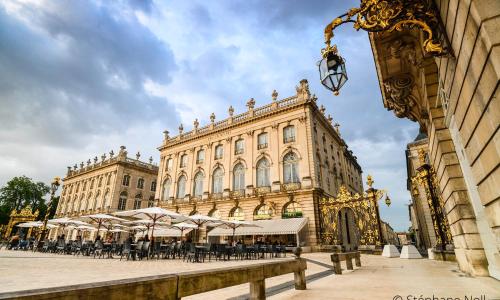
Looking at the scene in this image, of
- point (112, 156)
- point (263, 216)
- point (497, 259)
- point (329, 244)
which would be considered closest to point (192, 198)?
point (263, 216)

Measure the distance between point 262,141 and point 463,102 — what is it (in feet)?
76.9

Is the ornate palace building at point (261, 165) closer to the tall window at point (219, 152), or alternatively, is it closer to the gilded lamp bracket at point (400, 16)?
the tall window at point (219, 152)

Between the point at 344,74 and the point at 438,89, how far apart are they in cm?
299

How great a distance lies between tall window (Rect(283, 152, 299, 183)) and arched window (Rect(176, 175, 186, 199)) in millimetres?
13847

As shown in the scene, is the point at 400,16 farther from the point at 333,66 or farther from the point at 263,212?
the point at 263,212

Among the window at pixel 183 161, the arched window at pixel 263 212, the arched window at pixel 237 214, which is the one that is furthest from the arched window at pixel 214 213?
the window at pixel 183 161

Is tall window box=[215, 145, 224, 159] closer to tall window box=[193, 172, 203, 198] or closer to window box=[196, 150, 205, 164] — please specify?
window box=[196, 150, 205, 164]

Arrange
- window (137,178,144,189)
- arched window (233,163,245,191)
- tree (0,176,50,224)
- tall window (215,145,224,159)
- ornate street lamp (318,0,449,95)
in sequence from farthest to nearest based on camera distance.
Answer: tree (0,176,50,224)
window (137,178,144,189)
tall window (215,145,224,159)
arched window (233,163,245,191)
ornate street lamp (318,0,449,95)

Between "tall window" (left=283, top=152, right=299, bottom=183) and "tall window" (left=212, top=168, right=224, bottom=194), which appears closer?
"tall window" (left=283, top=152, right=299, bottom=183)

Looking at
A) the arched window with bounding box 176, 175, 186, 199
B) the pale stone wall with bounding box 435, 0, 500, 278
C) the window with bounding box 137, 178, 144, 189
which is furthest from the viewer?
the window with bounding box 137, 178, 144, 189

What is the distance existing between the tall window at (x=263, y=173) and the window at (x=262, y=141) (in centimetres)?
142

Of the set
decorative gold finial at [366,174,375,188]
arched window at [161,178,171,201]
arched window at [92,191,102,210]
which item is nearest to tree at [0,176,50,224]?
arched window at [92,191,102,210]

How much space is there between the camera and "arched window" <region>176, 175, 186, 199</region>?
1236 inches

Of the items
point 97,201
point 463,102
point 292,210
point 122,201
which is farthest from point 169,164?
A: point 463,102
